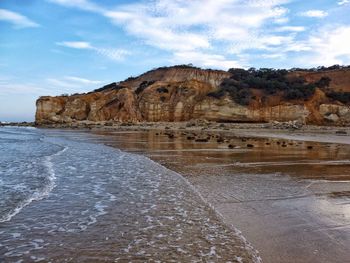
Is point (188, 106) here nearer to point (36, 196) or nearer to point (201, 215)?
point (36, 196)

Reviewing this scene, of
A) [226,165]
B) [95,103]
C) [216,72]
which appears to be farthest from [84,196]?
[216,72]

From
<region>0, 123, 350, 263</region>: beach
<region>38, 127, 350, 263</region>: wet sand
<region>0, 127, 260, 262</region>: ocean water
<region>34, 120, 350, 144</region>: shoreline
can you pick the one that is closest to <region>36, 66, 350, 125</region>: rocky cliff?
<region>34, 120, 350, 144</region>: shoreline

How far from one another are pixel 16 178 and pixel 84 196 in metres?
2.71

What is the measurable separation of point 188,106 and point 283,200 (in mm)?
42300

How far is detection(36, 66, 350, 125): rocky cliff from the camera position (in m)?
45.3

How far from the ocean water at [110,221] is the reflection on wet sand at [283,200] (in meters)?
0.36

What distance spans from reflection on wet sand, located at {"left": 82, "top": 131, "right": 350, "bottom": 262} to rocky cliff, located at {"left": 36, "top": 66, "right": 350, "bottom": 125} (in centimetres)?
3316

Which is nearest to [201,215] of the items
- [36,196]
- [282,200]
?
[282,200]

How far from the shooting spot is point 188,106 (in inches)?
1925

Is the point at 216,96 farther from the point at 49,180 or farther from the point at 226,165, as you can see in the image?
the point at 49,180

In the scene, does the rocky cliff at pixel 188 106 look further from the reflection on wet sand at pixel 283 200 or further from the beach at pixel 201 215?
the beach at pixel 201 215

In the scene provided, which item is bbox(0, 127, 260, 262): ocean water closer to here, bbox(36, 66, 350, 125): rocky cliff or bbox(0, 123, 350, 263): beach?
bbox(0, 123, 350, 263): beach

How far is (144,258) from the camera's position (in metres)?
4.12

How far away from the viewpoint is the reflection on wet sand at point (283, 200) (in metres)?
4.51
